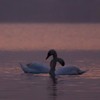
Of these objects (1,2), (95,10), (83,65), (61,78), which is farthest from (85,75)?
(1,2)

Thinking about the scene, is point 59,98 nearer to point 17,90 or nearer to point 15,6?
point 17,90

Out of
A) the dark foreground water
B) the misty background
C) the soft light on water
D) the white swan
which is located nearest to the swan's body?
the white swan

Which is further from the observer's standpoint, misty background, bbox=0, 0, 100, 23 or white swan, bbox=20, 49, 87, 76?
misty background, bbox=0, 0, 100, 23

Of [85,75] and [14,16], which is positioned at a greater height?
[14,16]

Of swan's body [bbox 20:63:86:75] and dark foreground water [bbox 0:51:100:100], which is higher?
swan's body [bbox 20:63:86:75]

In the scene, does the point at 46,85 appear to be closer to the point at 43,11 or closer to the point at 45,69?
the point at 45,69

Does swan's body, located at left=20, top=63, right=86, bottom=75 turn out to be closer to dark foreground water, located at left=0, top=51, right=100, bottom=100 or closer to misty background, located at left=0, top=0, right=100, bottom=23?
dark foreground water, located at left=0, top=51, right=100, bottom=100

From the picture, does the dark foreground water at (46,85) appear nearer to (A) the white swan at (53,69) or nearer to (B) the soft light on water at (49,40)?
(A) the white swan at (53,69)

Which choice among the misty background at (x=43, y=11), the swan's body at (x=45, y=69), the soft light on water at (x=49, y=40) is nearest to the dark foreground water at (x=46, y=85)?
the swan's body at (x=45, y=69)

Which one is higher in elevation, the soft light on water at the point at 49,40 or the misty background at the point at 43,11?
the misty background at the point at 43,11

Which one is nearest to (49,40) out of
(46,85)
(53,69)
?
(53,69)

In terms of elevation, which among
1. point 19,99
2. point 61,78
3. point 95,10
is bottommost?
point 19,99

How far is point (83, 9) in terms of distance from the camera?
166625 mm

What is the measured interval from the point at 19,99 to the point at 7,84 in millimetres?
3563
